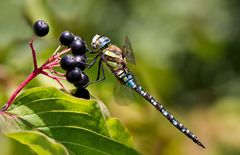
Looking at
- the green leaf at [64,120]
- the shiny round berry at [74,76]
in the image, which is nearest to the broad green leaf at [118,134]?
the green leaf at [64,120]

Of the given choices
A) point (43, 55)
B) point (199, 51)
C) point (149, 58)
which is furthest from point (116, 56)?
point (199, 51)

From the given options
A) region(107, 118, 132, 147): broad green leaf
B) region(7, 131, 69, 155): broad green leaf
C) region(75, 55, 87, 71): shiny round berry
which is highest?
region(75, 55, 87, 71): shiny round berry

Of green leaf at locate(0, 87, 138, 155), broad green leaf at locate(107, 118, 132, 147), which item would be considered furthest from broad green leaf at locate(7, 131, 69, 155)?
broad green leaf at locate(107, 118, 132, 147)

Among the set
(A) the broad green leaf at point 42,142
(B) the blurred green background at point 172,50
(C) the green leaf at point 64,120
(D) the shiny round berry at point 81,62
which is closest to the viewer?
(A) the broad green leaf at point 42,142

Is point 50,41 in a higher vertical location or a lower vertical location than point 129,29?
lower

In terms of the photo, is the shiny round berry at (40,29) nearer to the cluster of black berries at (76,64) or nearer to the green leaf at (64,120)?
the cluster of black berries at (76,64)

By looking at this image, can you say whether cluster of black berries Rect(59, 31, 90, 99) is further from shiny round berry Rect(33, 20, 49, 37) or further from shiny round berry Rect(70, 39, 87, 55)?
shiny round berry Rect(33, 20, 49, 37)

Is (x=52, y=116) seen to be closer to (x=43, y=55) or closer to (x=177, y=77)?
(x=43, y=55)
